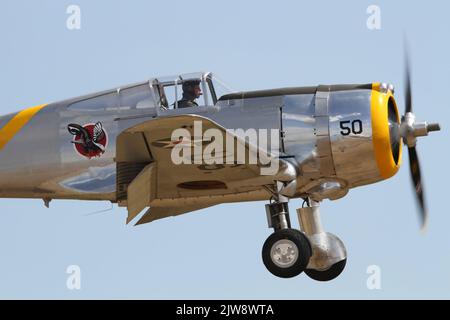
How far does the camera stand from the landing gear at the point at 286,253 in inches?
527

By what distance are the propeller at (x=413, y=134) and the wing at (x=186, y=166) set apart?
1.61 m

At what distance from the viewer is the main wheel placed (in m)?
13.4

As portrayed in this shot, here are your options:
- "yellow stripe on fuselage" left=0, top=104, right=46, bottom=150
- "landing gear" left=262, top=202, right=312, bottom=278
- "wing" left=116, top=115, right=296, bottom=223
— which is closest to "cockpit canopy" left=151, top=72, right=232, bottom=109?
"wing" left=116, top=115, right=296, bottom=223

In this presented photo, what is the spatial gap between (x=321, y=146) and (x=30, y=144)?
13.1ft

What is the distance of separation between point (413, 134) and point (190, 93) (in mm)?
2936

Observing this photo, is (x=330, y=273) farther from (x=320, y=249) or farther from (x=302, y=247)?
(x=302, y=247)

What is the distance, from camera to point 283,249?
44.2ft

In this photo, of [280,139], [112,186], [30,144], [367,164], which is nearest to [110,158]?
[112,186]

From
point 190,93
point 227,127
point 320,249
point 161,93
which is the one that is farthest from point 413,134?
point 161,93

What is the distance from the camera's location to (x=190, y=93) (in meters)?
14.3

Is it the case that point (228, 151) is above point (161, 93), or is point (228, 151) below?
below

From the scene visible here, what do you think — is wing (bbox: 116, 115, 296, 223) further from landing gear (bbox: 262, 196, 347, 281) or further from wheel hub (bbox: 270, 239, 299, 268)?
wheel hub (bbox: 270, 239, 299, 268)

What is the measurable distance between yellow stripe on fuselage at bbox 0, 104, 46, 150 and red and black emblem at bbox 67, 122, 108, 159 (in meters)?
0.91

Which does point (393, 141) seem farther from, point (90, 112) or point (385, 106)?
point (90, 112)
